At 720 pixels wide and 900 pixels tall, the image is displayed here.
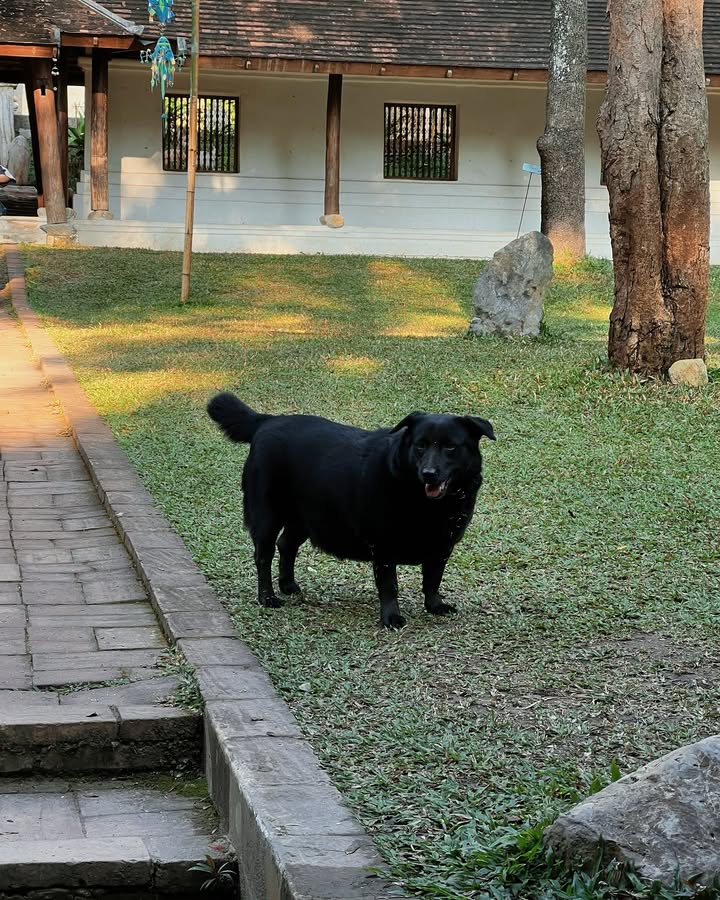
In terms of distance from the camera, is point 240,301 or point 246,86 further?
point 246,86

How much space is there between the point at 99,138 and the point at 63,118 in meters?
1.89

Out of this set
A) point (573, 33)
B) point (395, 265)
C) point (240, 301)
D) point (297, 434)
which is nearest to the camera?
point (297, 434)

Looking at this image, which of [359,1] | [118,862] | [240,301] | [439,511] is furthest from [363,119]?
[118,862]

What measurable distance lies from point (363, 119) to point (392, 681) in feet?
71.9

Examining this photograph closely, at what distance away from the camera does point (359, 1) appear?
24.3m

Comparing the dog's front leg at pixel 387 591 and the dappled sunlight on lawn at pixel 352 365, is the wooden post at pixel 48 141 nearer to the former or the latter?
the dappled sunlight on lawn at pixel 352 365

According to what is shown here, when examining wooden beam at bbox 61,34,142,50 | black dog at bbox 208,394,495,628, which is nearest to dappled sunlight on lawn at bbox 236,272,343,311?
wooden beam at bbox 61,34,142,50

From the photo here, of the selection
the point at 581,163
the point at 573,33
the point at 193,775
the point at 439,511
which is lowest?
the point at 193,775

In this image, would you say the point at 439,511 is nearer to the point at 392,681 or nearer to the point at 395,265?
the point at 392,681

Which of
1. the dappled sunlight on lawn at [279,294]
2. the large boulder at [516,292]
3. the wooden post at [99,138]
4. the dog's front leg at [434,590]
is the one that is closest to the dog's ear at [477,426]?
the dog's front leg at [434,590]

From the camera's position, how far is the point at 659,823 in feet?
9.57

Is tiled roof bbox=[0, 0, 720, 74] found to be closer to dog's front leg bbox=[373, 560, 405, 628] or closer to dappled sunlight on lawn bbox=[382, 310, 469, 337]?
dappled sunlight on lawn bbox=[382, 310, 469, 337]

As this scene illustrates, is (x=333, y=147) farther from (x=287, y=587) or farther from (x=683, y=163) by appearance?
Result: (x=287, y=587)

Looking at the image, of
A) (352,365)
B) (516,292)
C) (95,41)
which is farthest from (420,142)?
(352,365)
